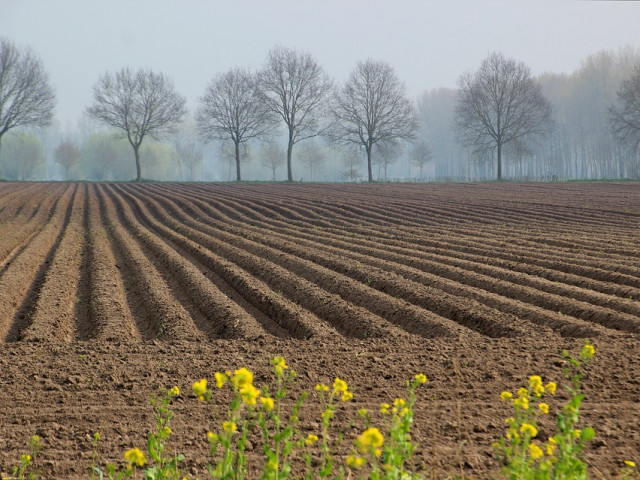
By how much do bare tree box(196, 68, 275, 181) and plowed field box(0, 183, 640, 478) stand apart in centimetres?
3857

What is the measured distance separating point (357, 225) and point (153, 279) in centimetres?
995

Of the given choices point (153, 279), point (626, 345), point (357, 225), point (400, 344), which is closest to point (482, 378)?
point (400, 344)

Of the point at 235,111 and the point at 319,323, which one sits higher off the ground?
the point at 235,111

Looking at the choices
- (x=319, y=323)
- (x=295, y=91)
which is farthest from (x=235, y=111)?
(x=319, y=323)

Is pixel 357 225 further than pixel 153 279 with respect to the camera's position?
Yes

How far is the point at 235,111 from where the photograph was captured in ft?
185

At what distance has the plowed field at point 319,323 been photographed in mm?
4844

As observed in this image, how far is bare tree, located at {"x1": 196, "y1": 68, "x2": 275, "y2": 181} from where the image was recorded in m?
55.5

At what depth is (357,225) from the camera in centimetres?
2003

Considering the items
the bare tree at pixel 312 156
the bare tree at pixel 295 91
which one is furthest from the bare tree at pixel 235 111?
the bare tree at pixel 312 156

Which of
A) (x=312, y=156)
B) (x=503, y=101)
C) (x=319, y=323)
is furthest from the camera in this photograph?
(x=312, y=156)

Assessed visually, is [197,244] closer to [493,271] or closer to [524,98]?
[493,271]

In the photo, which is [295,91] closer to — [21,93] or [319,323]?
[21,93]

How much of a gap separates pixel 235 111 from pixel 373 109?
Answer: 12687 mm
